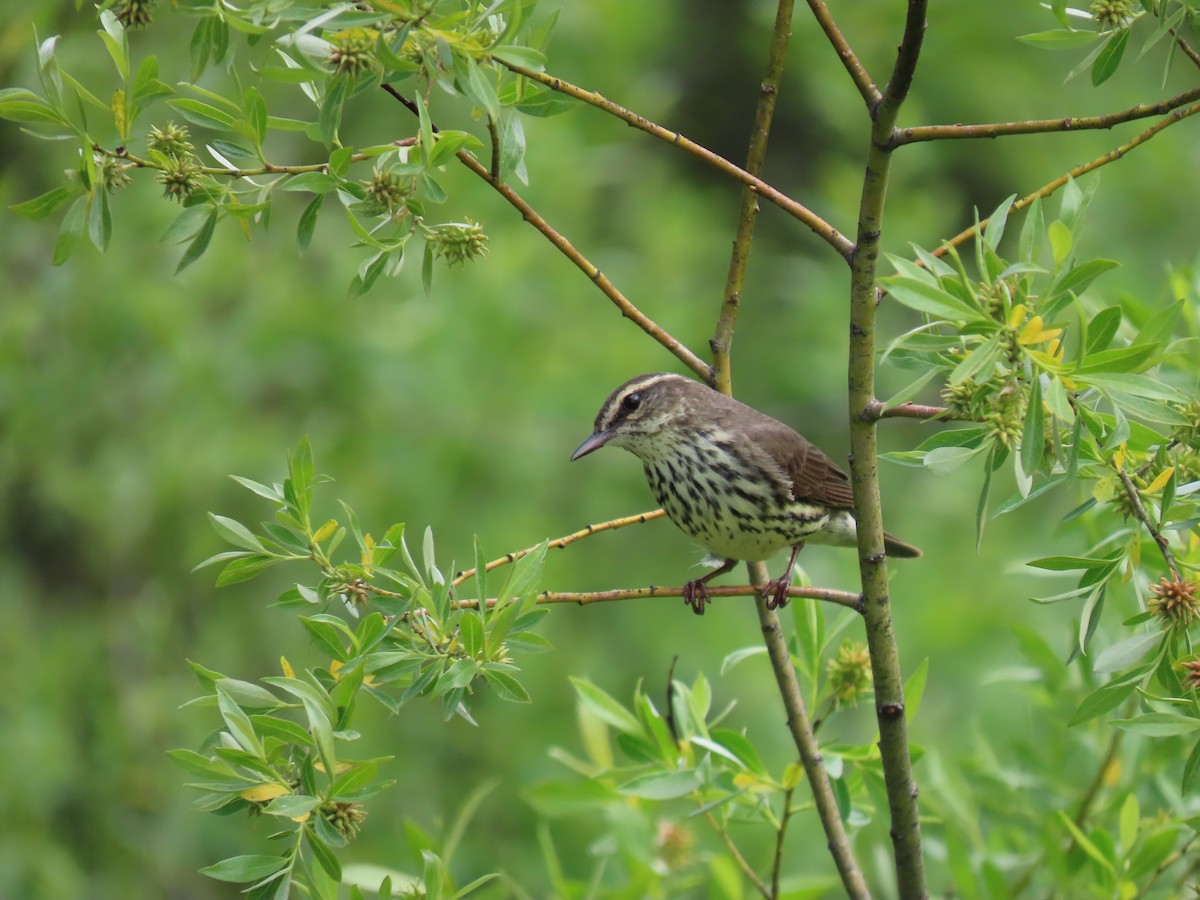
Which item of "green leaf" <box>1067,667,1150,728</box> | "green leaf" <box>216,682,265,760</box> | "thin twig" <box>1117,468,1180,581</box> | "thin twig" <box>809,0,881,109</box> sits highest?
"thin twig" <box>809,0,881,109</box>

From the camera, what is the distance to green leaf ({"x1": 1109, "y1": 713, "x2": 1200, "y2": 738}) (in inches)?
79.0

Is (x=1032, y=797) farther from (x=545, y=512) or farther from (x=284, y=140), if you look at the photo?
(x=284, y=140)

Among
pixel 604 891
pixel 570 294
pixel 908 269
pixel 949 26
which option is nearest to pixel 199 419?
pixel 570 294

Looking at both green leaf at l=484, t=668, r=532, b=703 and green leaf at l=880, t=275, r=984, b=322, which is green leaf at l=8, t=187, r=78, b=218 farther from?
green leaf at l=880, t=275, r=984, b=322

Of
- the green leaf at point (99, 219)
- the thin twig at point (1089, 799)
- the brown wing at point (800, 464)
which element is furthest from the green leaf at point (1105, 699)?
the brown wing at point (800, 464)

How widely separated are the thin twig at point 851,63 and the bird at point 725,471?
170 centimetres

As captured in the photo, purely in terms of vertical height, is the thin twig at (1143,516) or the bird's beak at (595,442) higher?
the thin twig at (1143,516)

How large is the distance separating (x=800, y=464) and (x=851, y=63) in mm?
2191

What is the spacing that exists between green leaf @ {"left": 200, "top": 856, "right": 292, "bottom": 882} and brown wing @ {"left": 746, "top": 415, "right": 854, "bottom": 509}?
2.46 meters

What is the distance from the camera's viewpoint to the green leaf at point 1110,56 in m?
2.31

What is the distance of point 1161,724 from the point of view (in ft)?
6.67

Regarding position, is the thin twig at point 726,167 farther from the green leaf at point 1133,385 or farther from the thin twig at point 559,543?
the thin twig at point 559,543

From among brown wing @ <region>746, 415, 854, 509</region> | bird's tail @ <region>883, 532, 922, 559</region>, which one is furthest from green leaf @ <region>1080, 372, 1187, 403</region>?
bird's tail @ <region>883, 532, 922, 559</region>

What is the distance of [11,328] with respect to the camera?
5062 mm
